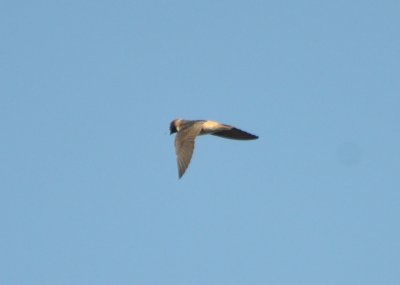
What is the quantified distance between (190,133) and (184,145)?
42.4 inches

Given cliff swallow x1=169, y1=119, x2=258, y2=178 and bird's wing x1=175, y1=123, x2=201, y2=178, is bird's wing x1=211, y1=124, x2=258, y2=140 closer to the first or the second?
cliff swallow x1=169, y1=119, x2=258, y2=178

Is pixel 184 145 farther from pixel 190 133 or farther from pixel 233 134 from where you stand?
pixel 233 134

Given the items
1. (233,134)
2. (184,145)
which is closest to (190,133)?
(184,145)

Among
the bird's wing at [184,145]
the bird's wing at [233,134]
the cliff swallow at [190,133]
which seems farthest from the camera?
the bird's wing at [233,134]

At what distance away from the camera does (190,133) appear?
110ft

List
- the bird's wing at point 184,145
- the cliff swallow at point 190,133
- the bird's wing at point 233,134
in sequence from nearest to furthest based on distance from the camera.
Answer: the bird's wing at point 184,145 → the cliff swallow at point 190,133 → the bird's wing at point 233,134

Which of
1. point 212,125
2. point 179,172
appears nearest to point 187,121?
point 212,125


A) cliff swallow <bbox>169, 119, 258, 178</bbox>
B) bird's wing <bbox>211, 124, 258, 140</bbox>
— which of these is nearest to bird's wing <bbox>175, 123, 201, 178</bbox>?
cliff swallow <bbox>169, 119, 258, 178</bbox>

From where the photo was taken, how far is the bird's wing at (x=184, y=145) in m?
31.8

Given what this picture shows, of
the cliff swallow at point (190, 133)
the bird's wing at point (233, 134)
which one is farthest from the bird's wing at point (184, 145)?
the bird's wing at point (233, 134)

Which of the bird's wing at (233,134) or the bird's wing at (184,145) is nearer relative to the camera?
the bird's wing at (184,145)

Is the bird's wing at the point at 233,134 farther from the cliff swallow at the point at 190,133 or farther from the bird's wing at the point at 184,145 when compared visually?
the bird's wing at the point at 184,145

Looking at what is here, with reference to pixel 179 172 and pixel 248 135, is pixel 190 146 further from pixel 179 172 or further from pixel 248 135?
pixel 248 135

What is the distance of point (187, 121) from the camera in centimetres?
3500
